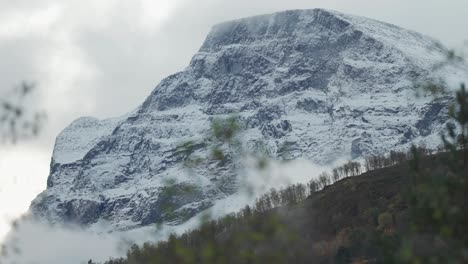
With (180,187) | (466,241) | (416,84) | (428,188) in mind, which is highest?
(416,84)

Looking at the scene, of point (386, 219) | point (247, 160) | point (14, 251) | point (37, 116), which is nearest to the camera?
point (37, 116)

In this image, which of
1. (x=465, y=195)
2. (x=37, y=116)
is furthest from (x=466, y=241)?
(x=37, y=116)

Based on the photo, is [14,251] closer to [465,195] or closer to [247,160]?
[247,160]

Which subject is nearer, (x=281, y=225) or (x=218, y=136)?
(x=281, y=225)

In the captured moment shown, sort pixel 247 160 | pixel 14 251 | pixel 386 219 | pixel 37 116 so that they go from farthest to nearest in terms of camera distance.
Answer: pixel 386 219, pixel 247 160, pixel 14 251, pixel 37 116

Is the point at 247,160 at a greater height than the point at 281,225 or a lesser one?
greater

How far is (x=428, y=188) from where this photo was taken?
3566 centimetres

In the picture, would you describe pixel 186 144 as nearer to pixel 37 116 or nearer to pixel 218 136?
pixel 218 136

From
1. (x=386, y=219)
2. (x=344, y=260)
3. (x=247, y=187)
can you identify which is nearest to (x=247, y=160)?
(x=247, y=187)

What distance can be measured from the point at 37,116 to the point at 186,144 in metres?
6.81

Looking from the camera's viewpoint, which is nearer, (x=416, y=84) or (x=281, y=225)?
(x=281, y=225)

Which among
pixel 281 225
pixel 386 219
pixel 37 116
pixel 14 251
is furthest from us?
pixel 386 219

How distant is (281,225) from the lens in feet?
105

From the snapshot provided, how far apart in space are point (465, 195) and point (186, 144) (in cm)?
1454
